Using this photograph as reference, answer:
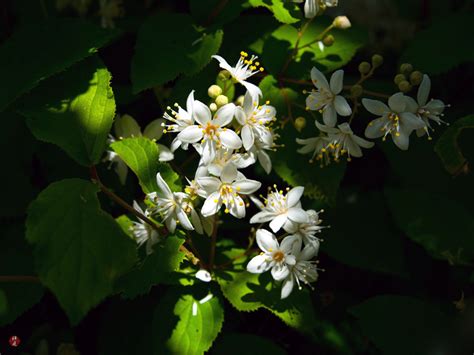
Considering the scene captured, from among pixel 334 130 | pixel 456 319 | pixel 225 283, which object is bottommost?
pixel 456 319

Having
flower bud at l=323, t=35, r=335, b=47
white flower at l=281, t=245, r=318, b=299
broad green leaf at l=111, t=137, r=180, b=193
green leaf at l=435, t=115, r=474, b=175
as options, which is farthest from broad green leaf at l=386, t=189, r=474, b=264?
broad green leaf at l=111, t=137, r=180, b=193

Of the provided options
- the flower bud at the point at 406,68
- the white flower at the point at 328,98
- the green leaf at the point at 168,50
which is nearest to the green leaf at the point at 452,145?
the flower bud at the point at 406,68

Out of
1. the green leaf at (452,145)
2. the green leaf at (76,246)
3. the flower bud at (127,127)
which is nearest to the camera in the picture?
the green leaf at (76,246)

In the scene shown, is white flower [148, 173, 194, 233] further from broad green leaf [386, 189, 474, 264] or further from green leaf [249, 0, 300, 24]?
broad green leaf [386, 189, 474, 264]

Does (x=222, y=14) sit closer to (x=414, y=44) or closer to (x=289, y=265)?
(x=414, y=44)

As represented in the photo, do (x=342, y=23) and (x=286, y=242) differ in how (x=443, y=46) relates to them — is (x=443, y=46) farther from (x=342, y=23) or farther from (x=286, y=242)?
(x=286, y=242)

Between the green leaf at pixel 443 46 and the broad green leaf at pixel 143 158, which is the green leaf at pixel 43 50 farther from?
the green leaf at pixel 443 46

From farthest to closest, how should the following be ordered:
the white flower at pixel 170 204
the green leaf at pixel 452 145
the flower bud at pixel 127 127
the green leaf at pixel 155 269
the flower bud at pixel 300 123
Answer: the flower bud at pixel 127 127, the flower bud at pixel 300 123, the green leaf at pixel 452 145, the white flower at pixel 170 204, the green leaf at pixel 155 269

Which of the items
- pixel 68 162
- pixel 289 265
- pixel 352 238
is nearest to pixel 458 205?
pixel 352 238
